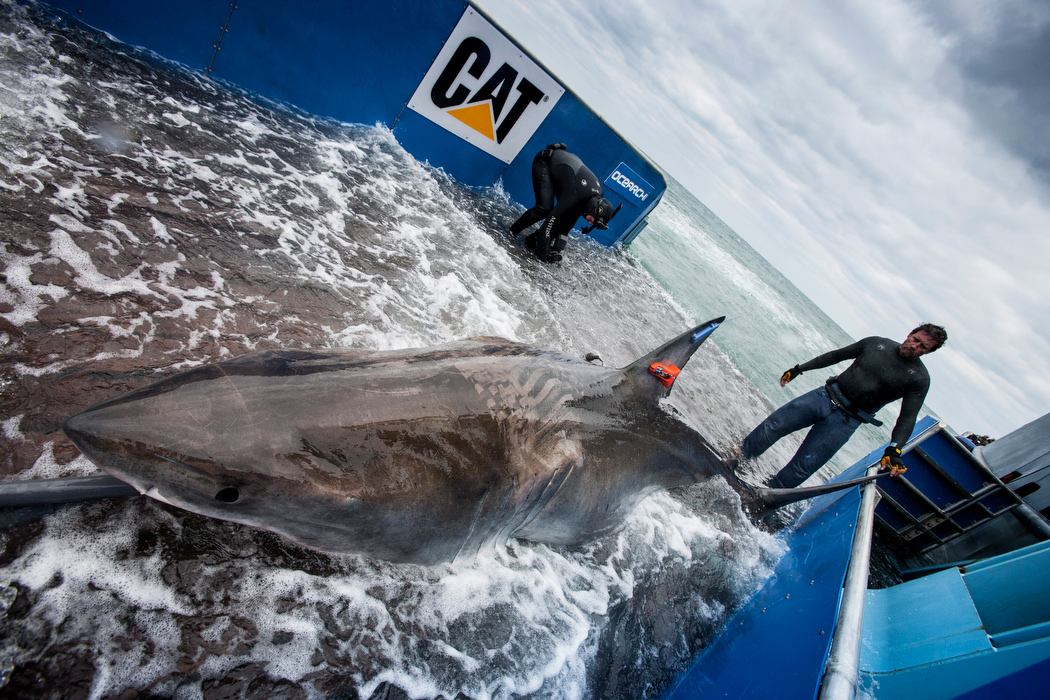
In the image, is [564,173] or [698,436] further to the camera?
[564,173]

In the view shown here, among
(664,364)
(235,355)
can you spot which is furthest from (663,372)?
(235,355)

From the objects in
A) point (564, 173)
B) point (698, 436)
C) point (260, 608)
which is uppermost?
point (564, 173)

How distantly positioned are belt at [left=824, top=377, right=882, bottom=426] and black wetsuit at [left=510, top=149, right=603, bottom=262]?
4314 millimetres

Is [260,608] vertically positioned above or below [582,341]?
below

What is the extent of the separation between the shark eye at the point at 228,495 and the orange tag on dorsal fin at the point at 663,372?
2.64m

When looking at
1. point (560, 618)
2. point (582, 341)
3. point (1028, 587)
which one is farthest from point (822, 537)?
point (582, 341)

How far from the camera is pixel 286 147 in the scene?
5965 mm

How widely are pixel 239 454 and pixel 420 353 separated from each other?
3.30ft

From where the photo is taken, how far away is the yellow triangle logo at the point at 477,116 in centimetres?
759

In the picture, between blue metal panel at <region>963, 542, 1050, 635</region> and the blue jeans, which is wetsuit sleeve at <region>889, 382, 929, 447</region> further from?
blue metal panel at <region>963, 542, 1050, 635</region>

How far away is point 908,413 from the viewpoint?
457cm

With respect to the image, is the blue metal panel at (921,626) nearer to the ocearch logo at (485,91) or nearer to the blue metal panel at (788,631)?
the blue metal panel at (788,631)

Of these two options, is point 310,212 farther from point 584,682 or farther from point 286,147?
point 584,682

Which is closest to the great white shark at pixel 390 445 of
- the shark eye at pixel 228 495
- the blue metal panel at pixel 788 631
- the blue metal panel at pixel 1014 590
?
the shark eye at pixel 228 495
